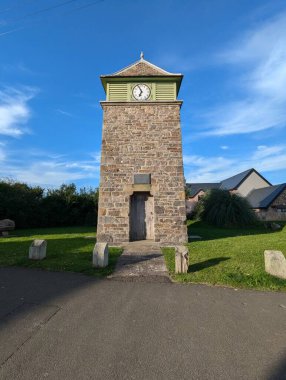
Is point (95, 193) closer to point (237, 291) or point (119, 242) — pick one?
point (119, 242)

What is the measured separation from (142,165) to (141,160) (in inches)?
9.2

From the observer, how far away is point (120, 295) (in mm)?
5219

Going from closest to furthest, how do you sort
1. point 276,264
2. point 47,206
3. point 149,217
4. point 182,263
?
point 276,264 < point 182,263 < point 149,217 < point 47,206

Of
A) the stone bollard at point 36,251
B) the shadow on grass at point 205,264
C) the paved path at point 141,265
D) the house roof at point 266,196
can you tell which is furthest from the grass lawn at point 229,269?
the house roof at point 266,196

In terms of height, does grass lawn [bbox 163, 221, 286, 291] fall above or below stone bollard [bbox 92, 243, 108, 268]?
below

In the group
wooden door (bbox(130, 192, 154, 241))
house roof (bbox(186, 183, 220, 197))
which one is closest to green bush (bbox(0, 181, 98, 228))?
wooden door (bbox(130, 192, 154, 241))

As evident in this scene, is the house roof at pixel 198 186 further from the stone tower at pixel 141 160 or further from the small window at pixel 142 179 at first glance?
the small window at pixel 142 179

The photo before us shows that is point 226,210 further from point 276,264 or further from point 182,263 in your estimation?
point 182,263

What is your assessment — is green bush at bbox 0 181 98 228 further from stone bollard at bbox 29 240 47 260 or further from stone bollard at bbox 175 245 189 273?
stone bollard at bbox 175 245 189 273

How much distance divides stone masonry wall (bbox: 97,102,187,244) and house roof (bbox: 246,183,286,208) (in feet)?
84.4

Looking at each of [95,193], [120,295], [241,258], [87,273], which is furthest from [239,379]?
[95,193]

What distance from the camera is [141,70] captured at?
1327 centimetres

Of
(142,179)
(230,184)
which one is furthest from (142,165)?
(230,184)

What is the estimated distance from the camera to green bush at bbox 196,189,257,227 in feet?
72.5
